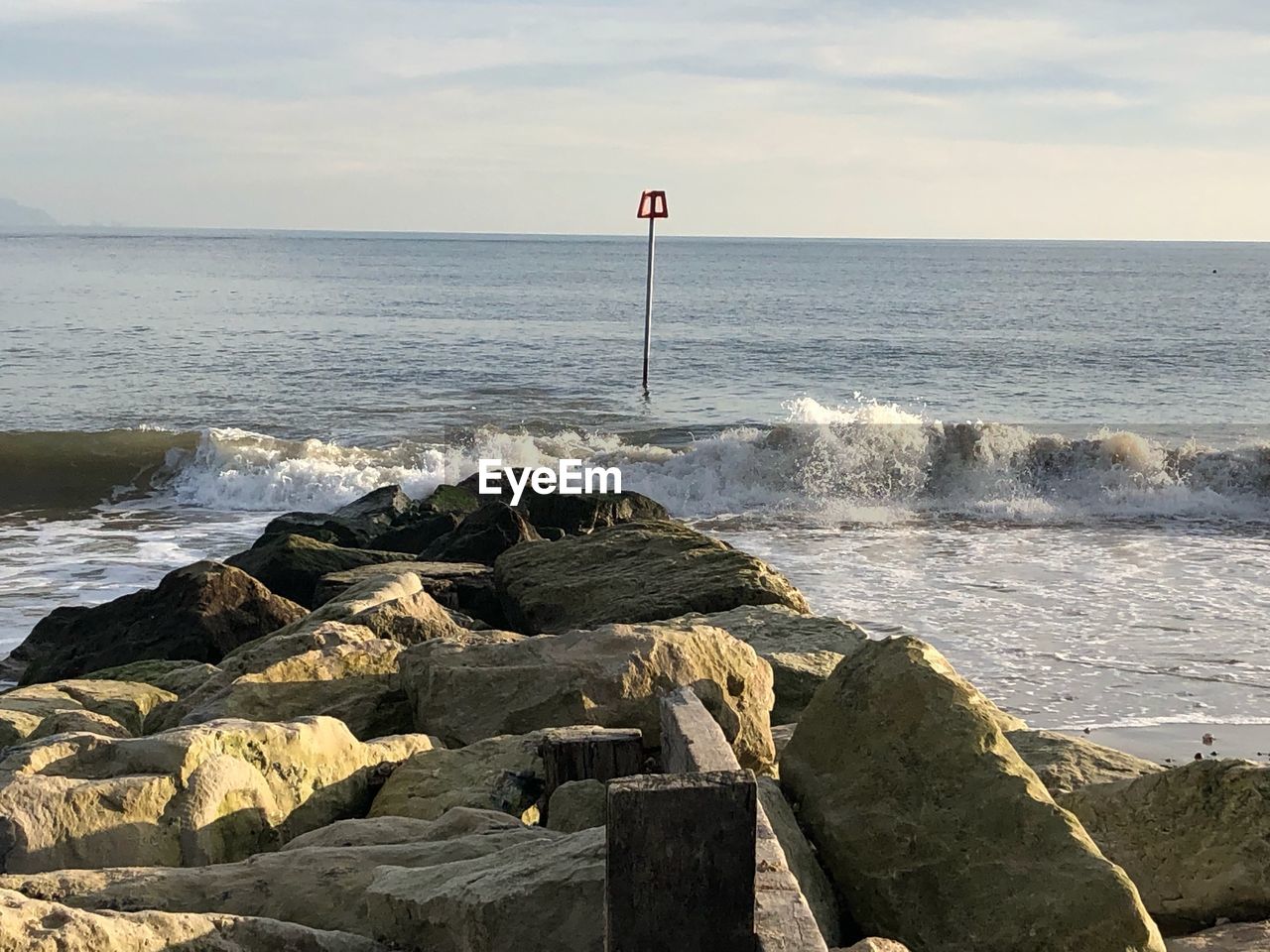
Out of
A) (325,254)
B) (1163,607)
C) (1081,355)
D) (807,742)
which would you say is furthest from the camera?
(325,254)

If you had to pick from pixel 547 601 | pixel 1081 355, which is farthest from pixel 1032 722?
pixel 1081 355

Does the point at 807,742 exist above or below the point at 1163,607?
above

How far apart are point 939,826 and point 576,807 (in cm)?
106

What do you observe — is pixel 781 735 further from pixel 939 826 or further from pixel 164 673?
pixel 164 673

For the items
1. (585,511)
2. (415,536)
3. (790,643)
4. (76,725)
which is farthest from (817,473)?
(76,725)

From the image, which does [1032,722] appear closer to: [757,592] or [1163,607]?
[757,592]

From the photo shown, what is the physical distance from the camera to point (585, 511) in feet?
37.4

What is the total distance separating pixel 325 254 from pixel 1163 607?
375 ft

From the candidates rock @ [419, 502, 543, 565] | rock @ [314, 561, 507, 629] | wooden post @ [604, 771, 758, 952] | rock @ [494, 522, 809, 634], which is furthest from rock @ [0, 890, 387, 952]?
rock @ [419, 502, 543, 565]

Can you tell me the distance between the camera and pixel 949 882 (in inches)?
142

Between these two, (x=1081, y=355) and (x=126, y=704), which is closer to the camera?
(x=126, y=704)

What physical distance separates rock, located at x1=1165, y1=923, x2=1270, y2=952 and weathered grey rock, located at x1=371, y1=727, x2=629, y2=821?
1898 mm

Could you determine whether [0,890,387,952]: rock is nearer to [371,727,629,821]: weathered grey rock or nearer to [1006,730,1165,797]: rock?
[371,727,629,821]: weathered grey rock

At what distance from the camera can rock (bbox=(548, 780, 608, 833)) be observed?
390cm
